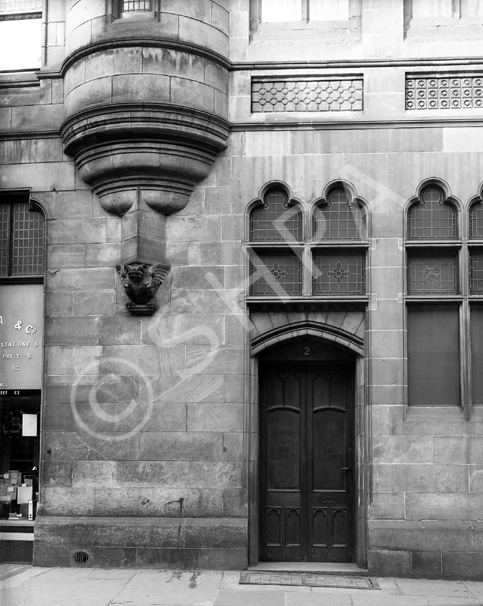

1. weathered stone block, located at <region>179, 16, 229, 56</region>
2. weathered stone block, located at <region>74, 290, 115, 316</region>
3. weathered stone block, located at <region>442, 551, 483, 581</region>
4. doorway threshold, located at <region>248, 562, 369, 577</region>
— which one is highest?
weathered stone block, located at <region>179, 16, 229, 56</region>

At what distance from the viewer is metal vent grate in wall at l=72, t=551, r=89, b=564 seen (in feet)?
37.4

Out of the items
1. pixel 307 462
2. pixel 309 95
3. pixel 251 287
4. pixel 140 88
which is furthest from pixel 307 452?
pixel 140 88

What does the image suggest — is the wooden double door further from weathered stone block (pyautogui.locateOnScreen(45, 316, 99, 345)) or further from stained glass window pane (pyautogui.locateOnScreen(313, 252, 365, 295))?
weathered stone block (pyautogui.locateOnScreen(45, 316, 99, 345))

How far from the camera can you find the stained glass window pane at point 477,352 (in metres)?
11.5

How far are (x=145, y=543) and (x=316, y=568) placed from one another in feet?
7.81

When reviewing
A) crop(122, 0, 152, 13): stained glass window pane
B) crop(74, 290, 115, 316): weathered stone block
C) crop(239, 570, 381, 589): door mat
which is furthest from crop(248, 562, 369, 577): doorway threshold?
crop(122, 0, 152, 13): stained glass window pane

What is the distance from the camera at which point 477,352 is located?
11594 mm

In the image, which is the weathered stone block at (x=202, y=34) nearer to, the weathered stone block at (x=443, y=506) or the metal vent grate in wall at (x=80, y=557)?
the weathered stone block at (x=443, y=506)

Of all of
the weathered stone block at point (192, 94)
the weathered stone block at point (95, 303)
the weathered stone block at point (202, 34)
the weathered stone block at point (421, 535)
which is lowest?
the weathered stone block at point (421, 535)

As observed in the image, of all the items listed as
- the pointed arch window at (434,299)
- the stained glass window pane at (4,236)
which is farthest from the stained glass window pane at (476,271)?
the stained glass window pane at (4,236)

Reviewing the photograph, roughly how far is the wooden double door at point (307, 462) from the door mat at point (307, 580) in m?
0.63

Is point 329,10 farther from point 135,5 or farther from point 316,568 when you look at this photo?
point 316,568

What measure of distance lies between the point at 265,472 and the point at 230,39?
20.6 feet

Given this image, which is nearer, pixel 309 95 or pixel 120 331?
pixel 120 331
